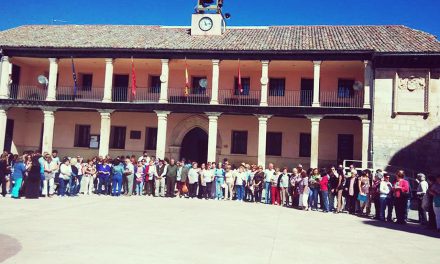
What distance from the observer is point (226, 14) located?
24.8 meters

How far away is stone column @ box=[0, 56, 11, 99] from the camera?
73.4 ft

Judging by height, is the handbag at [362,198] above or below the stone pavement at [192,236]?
above

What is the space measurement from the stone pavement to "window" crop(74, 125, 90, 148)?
13.2 metres

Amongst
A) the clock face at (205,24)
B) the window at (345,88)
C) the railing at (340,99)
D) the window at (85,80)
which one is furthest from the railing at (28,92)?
the window at (345,88)

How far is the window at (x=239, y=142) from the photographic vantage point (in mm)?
22984

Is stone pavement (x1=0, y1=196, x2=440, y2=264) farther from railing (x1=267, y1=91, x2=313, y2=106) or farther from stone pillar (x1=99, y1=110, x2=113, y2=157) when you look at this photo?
railing (x1=267, y1=91, x2=313, y2=106)

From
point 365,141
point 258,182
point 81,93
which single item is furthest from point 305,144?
point 81,93

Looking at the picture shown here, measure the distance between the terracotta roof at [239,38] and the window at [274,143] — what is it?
5210 mm

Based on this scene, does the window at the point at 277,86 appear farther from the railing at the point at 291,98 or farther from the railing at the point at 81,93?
the railing at the point at 81,93

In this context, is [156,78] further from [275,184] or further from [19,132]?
[275,184]

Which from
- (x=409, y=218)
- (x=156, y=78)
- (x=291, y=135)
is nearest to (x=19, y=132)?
(x=156, y=78)

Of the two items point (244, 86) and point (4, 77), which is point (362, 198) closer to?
point (244, 86)

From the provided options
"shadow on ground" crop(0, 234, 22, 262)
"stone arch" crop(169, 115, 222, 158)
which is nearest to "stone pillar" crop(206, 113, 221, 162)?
"stone arch" crop(169, 115, 222, 158)

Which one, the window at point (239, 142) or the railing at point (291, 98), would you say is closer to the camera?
the railing at point (291, 98)
